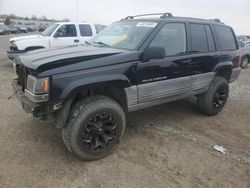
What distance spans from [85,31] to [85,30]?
0.15ft

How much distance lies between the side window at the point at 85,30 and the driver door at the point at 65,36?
0.30 metres

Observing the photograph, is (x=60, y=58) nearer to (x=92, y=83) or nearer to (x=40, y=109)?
(x=92, y=83)

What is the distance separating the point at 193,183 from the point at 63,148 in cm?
191

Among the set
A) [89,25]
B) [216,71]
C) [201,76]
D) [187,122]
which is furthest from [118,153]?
[89,25]

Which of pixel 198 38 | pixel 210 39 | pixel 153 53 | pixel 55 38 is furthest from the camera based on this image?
pixel 55 38

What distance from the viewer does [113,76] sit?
3.65 m

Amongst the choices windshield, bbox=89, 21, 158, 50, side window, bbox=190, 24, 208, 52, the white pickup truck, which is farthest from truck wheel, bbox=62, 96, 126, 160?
the white pickup truck

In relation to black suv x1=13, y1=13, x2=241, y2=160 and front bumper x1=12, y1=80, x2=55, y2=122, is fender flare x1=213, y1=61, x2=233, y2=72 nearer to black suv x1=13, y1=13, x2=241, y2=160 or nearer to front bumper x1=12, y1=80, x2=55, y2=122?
black suv x1=13, y1=13, x2=241, y2=160

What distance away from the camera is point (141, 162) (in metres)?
3.67

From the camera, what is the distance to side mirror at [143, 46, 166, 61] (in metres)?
3.91

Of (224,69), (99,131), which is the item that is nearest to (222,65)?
(224,69)

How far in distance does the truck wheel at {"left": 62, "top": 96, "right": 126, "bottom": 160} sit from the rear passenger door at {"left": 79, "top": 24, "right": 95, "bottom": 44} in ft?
25.4

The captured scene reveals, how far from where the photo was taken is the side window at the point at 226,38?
554 centimetres

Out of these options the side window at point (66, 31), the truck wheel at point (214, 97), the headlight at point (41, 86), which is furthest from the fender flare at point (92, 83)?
the side window at point (66, 31)
